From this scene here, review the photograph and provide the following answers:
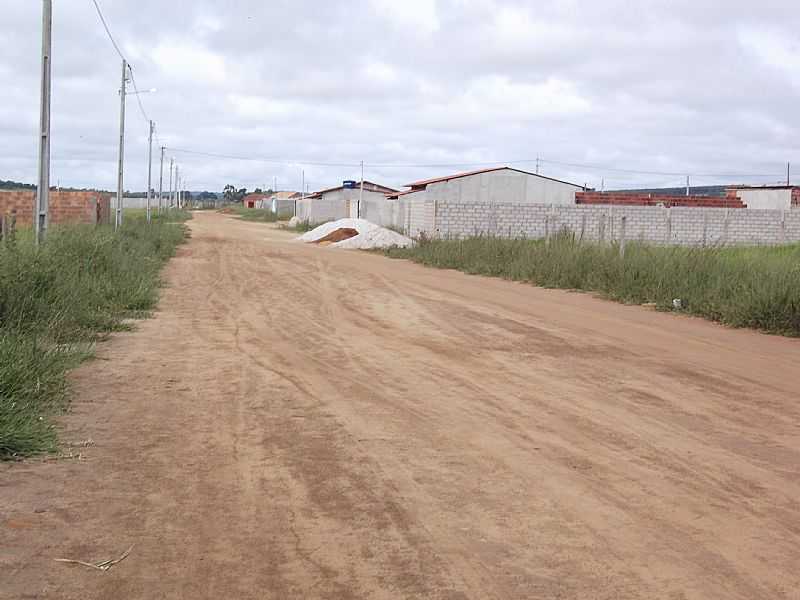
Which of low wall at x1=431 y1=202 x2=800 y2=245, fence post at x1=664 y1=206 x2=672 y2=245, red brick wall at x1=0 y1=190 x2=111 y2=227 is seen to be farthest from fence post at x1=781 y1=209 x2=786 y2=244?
red brick wall at x1=0 y1=190 x2=111 y2=227

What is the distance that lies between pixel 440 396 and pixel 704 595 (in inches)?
188

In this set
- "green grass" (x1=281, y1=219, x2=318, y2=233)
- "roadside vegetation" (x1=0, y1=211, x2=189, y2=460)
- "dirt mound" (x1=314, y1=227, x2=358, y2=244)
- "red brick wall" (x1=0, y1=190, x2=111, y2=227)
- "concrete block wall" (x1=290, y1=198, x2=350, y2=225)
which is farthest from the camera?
"concrete block wall" (x1=290, y1=198, x2=350, y2=225)

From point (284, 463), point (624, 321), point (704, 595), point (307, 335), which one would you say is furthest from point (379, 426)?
point (624, 321)

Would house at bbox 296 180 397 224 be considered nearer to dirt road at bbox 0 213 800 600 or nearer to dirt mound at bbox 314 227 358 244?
dirt mound at bbox 314 227 358 244

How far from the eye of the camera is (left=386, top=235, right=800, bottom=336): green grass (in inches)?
591

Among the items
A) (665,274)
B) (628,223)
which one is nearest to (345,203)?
(628,223)

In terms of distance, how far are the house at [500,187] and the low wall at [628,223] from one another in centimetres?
1842

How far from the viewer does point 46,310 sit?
40.3ft

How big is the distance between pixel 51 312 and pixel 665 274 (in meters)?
11.8

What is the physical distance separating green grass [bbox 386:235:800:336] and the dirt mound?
47.3 ft

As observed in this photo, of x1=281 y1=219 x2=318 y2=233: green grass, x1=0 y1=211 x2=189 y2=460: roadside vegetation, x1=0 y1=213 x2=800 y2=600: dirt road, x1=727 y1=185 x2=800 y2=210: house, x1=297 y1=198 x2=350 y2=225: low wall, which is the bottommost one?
x1=0 y1=213 x2=800 y2=600: dirt road

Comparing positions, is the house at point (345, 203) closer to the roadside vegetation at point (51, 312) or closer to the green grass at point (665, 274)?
the green grass at point (665, 274)

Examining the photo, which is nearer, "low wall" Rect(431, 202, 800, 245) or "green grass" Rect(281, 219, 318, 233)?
"low wall" Rect(431, 202, 800, 245)

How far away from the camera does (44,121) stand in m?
17.2
